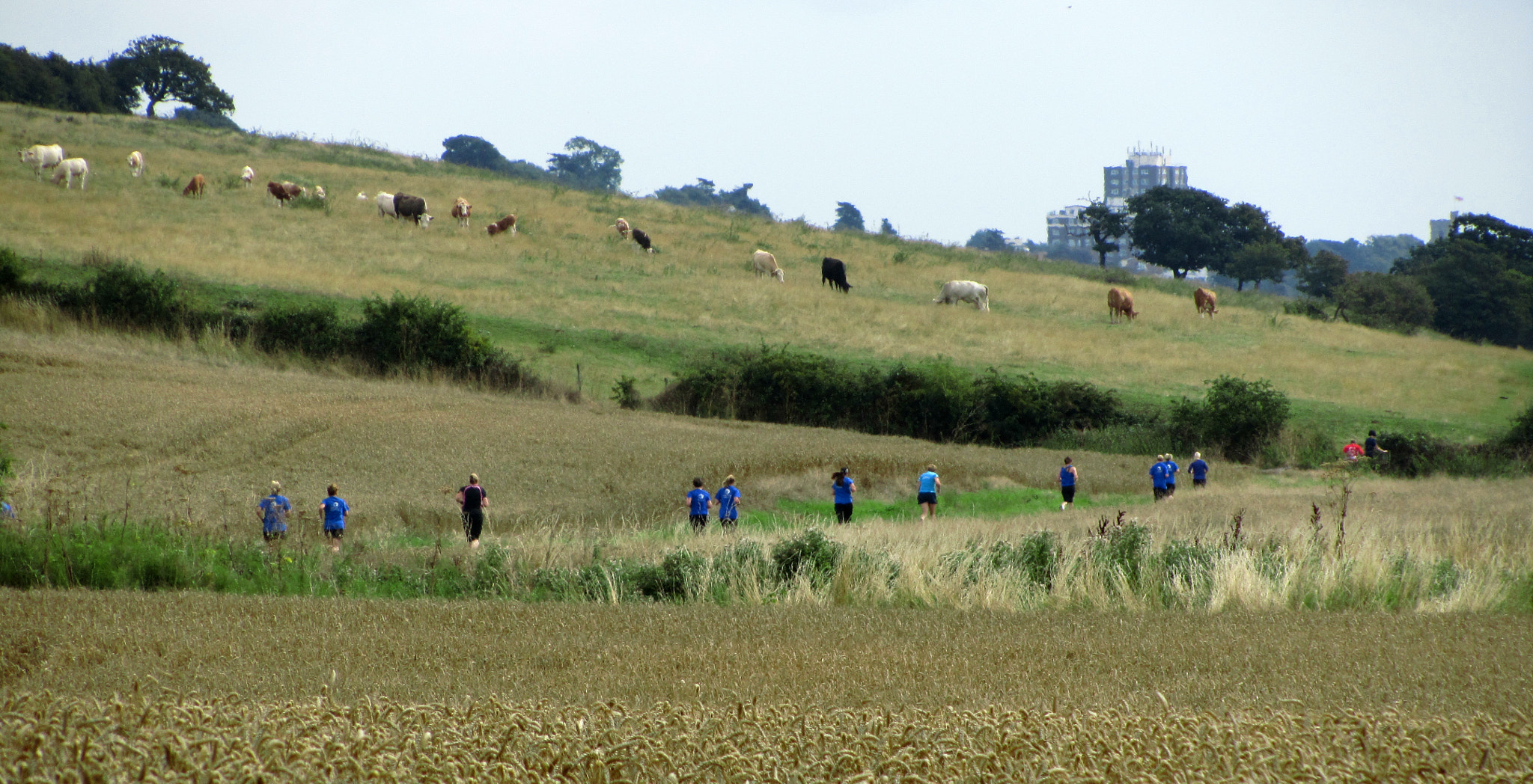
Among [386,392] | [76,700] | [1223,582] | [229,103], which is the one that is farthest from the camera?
[229,103]

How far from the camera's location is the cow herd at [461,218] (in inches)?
2154

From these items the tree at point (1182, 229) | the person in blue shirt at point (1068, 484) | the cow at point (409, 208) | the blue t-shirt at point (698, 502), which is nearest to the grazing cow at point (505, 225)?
the cow at point (409, 208)

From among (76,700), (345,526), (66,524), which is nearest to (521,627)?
(76,700)

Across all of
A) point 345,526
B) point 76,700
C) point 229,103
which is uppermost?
point 229,103

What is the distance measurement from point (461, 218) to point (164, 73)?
58027mm

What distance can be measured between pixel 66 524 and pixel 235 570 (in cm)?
233

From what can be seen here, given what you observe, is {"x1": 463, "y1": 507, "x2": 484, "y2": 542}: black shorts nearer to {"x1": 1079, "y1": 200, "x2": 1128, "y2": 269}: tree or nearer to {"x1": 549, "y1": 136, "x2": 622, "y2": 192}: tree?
{"x1": 1079, "y1": 200, "x2": 1128, "y2": 269}: tree

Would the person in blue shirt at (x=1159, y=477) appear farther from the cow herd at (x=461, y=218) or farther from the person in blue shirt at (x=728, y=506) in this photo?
the cow herd at (x=461, y=218)

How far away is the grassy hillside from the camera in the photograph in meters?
41.2

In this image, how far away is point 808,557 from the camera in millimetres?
12125

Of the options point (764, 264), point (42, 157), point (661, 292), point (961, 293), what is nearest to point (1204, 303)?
point (961, 293)

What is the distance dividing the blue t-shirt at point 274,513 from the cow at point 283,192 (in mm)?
46449

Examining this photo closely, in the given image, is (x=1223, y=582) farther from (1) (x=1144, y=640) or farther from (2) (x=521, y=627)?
(2) (x=521, y=627)

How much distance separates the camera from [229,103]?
109 metres
